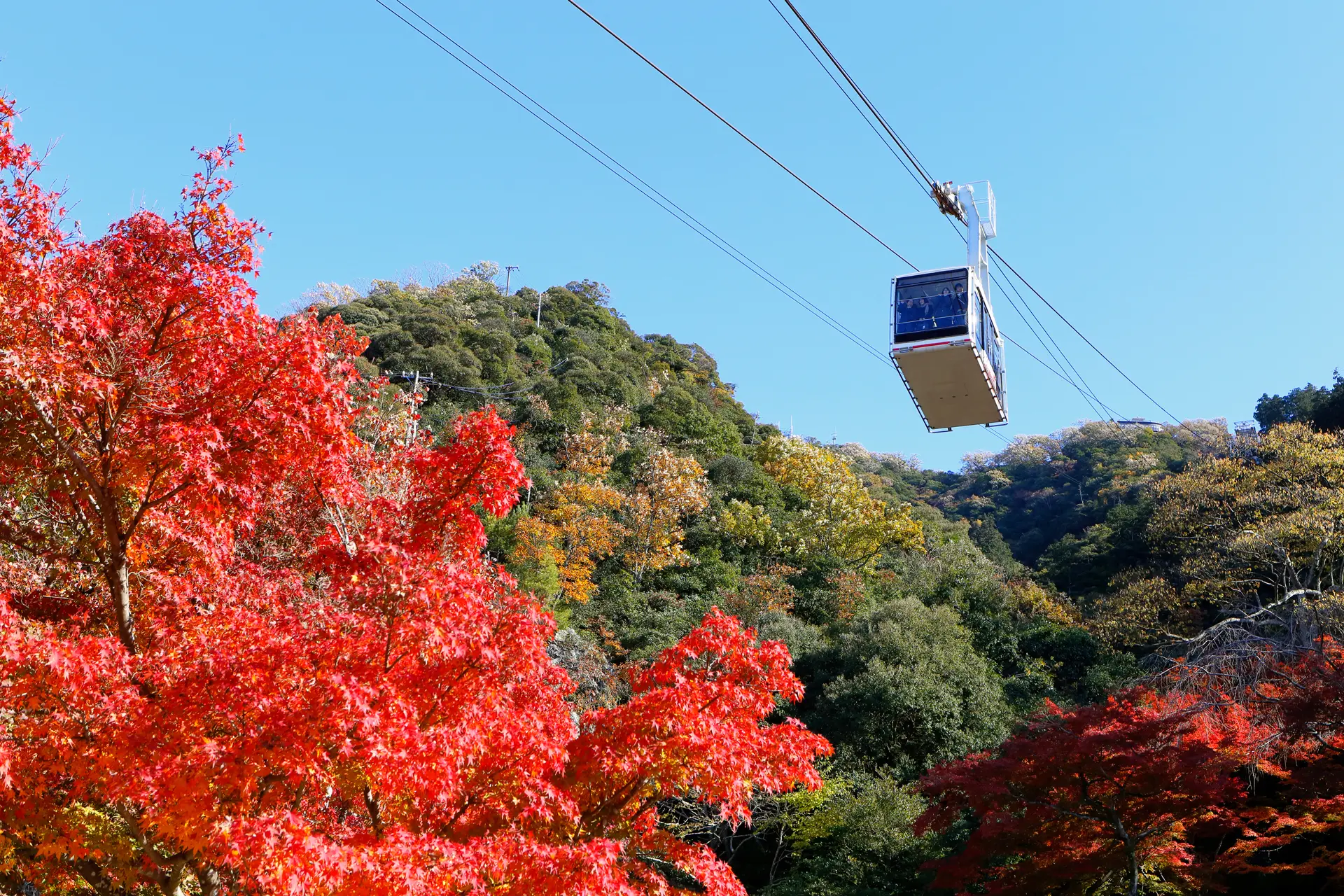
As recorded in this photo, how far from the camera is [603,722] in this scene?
23.1ft

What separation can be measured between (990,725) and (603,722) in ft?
52.9

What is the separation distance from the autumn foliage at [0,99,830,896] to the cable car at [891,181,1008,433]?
6.15 metres

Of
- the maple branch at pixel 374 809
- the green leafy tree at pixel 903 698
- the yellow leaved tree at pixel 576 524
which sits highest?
the yellow leaved tree at pixel 576 524

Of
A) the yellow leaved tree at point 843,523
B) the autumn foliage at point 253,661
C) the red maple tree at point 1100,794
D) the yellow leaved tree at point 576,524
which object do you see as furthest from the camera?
the yellow leaved tree at point 843,523

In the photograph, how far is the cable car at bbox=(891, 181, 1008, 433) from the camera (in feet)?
39.8

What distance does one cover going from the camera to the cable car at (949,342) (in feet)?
39.8

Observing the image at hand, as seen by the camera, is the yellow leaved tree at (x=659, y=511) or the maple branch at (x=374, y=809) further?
the yellow leaved tree at (x=659, y=511)

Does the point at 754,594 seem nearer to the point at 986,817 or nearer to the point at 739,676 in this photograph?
the point at 986,817

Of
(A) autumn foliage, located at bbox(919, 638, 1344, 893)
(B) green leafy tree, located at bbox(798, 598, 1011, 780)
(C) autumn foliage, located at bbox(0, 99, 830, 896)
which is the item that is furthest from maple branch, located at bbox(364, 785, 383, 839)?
(B) green leafy tree, located at bbox(798, 598, 1011, 780)

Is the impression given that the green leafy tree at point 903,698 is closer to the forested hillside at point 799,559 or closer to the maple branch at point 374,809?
the forested hillside at point 799,559

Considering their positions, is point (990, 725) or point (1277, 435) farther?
point (1277, 435)

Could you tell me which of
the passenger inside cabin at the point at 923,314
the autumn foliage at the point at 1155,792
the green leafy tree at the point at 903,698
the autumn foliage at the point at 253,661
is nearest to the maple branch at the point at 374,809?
the autumn foliage at the point at 253,661

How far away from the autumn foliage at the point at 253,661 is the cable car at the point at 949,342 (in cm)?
615

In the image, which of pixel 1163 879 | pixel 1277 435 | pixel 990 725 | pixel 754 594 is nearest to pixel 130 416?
pixel 1163 879
